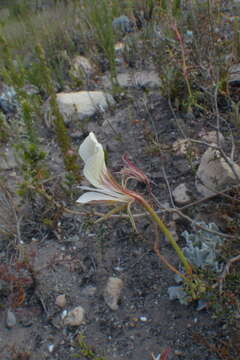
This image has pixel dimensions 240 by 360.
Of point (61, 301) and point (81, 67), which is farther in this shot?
point (81, 67)

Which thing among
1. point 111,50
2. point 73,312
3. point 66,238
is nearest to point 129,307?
point 73,312

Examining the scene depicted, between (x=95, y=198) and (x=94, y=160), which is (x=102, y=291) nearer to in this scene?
(x=95, y=198)

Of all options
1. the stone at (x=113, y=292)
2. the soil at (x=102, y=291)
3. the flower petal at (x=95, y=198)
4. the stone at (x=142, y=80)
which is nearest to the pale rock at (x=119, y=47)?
the stone at (x=142, y=80)

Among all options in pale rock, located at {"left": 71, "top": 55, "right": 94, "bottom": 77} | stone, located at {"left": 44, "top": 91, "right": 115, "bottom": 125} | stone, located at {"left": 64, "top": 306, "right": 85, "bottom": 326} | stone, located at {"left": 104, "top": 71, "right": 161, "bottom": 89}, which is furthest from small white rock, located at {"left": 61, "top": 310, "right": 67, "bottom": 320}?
pale rock, located at {"left": 71, "top": 55, "right": 94, "bottom": 77}

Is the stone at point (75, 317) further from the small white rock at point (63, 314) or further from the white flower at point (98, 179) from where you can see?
the white flower at point (98, 179)

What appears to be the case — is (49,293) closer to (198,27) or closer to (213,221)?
(213,221)

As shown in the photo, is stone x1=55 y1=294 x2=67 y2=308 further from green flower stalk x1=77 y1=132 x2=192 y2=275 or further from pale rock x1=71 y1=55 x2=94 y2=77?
pale rock x1=71 y1=55 x2=94 y2=77

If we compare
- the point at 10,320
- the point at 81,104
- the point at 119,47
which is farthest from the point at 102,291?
the point at 119,47
